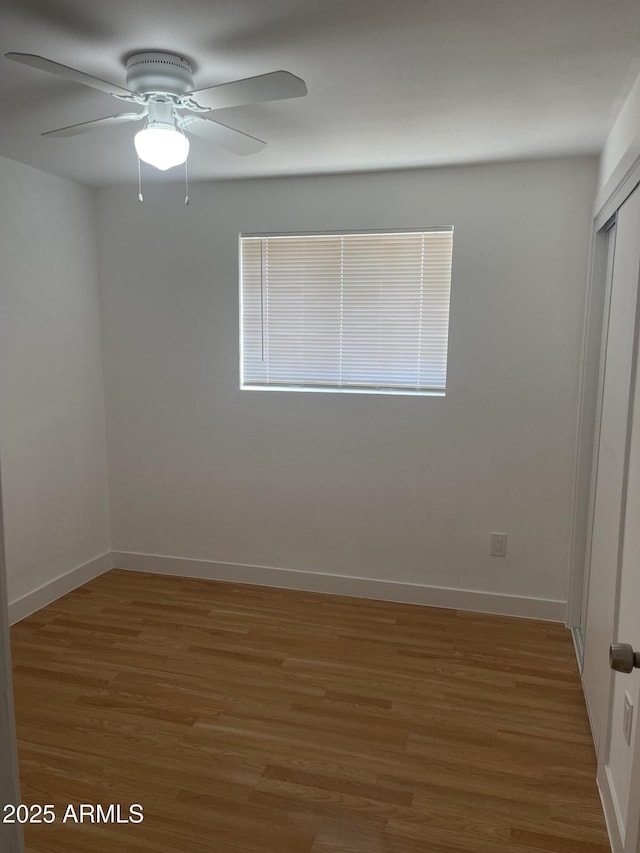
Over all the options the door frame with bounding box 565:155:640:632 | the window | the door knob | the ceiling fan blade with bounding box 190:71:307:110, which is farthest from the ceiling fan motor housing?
the door knob

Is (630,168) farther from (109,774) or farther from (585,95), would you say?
(109,774)

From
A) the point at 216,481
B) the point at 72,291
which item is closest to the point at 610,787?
the point at 216,481

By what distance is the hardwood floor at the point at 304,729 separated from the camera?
194cm

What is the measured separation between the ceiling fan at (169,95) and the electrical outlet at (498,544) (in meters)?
2.50

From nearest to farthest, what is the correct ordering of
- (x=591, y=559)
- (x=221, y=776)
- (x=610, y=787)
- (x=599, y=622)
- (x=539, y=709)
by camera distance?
(x=610, y=787), (x=221, y=776), (x=599, y=622), (x=539, y=709), (x=591, y=559)

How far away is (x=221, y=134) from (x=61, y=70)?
67 centimetres

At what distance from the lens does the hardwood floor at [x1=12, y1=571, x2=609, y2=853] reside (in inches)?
Answer: 76.5

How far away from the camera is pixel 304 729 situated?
2438 millimetres

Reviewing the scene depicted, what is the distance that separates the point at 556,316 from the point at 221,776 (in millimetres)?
2664

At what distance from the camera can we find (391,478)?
11.8ft

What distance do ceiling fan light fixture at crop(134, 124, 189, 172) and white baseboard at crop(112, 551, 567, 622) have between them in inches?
102

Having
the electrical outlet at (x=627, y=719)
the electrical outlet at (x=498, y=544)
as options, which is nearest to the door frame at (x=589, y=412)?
the electrical outlet at (x=498, y=544)

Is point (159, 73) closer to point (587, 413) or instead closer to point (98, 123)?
point (98, 123)

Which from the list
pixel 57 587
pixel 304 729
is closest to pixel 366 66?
pixel 304 729
